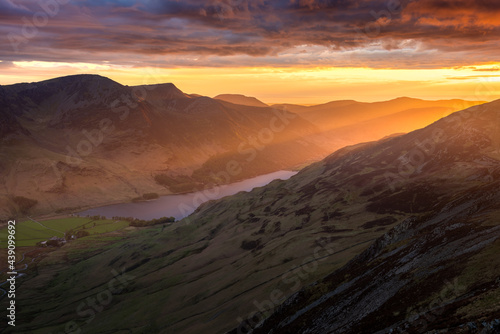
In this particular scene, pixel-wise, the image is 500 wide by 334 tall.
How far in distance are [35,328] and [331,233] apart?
87469 mm

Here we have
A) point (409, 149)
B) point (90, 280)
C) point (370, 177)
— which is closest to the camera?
point (90, 280)

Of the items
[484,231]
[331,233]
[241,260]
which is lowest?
[241,260]

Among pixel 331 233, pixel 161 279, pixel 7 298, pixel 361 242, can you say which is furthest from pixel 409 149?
pixel 7 298

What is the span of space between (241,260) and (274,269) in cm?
2339

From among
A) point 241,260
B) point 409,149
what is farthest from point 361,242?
point 409,149

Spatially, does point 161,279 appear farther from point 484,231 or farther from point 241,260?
point 484,231

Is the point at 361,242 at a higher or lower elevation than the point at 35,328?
higher

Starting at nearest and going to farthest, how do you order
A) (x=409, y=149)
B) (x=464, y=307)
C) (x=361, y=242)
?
(x=464, y=307) → (x=361, y=242) → (x=409, y=149)

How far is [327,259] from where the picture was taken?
78.5 m

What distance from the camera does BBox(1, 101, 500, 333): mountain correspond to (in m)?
37.5

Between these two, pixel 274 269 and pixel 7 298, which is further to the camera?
pixel 7 298

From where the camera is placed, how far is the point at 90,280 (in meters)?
139

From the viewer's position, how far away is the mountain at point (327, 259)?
123 ft

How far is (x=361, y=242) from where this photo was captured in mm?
83875
